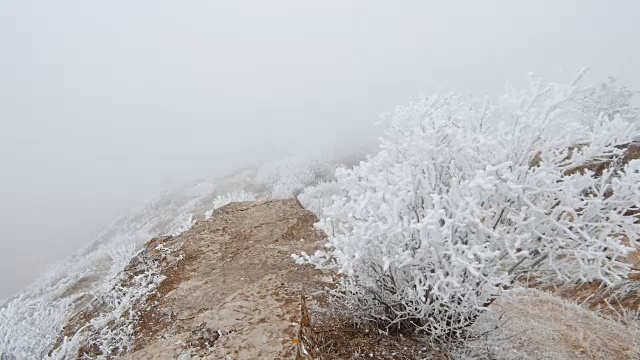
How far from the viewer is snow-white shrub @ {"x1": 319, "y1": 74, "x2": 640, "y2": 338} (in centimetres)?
268

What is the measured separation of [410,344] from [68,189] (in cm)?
7123

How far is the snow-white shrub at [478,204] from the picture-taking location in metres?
2.68

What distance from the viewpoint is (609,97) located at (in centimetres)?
1585

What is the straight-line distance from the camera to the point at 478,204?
9.59ft

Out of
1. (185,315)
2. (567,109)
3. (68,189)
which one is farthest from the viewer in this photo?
(68,189)

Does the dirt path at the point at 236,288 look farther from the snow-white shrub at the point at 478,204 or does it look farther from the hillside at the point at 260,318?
the snow-white shrub at the point at 478,204

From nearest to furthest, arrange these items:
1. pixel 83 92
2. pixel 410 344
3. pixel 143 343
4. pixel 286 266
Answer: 1. pixel 410 344
2. pixel 143 343
3. pixel 286 266
4. pixel 83 92

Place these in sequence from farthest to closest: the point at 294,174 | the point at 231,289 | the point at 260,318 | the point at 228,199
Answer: the point at 294,174
the point at 228,199
the point at 231,289
the point at 260,318

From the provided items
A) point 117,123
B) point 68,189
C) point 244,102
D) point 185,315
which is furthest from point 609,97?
point 117,123

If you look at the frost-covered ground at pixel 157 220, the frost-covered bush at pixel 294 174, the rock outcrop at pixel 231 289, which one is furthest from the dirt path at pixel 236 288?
the frost-covered bush at pixel 294 174

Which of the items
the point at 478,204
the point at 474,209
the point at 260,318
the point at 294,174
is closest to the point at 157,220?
the point at 294,174

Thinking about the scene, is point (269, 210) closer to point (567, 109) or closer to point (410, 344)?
point (410, 344)

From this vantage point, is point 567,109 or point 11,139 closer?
A: point 567,109

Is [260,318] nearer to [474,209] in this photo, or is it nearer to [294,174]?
[474,209]
